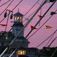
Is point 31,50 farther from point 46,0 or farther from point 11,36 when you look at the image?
point 46,0

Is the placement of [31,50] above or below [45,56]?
below

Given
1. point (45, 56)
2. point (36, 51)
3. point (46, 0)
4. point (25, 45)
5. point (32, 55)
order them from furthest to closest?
point (25, 45)
point (36, 51)
point (32, 55)
point (45, 56)
point (46, 0)

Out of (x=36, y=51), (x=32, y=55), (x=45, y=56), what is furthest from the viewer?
(x=36, y=51)

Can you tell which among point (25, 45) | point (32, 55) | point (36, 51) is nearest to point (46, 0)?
point (32, 55)

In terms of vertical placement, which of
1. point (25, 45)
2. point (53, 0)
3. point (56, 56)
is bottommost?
point (25, 45)

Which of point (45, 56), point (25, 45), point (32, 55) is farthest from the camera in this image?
point (25, 45)

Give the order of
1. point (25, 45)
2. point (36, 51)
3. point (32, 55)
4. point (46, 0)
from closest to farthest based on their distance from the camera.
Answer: point (46, 0)
point (32, 55)
point (36, 51)
point (25, 45)

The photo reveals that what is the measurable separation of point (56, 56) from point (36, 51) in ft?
98.2

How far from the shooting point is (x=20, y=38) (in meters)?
118

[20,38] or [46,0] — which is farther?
[20,38]

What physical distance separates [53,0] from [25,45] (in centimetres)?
10320

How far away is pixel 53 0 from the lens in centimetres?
1216

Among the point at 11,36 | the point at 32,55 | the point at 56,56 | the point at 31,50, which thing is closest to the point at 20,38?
the point at 11,36

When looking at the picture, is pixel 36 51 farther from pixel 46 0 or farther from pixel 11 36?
pixel 46 0
